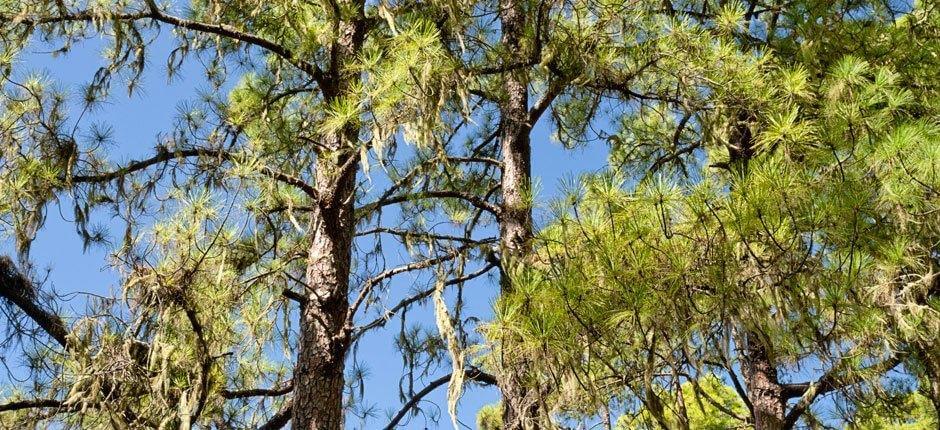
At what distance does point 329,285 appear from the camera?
3.56m

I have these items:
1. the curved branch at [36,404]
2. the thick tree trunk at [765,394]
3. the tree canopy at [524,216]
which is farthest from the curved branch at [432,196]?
the curved branch at [36,404]

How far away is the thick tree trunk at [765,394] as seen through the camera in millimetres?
4012

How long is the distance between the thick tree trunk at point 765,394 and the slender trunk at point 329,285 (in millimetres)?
1942

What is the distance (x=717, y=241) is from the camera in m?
2.91

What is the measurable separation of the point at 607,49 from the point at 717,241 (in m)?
1.13

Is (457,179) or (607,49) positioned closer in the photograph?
(607,49)

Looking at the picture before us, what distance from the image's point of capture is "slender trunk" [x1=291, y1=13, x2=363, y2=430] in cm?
336

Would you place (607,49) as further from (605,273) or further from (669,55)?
(605,273)

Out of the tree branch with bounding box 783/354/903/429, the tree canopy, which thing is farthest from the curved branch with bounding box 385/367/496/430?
the tree branch with bounding box 783/354/903/429

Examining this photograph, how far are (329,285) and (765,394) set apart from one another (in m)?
2.15

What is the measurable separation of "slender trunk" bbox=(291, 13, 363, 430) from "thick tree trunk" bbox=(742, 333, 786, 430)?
1.94m

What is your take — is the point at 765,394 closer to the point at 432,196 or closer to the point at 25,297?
the point at 432,196

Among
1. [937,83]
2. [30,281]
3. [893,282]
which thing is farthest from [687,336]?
[30,281]

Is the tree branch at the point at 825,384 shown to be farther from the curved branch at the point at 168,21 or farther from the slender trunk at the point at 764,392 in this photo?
the curved branch at the point at 168,21
